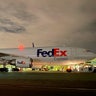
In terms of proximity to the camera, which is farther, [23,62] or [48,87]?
[23,62]

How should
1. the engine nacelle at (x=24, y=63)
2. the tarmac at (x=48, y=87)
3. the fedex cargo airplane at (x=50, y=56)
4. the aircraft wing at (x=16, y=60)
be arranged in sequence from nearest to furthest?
the tarmac at (x=48, y=87) < the engine nacelle at (x=24, y=63) < the aircraft wing at (x=16, y=60) < the fedex cargo airplane at (x=50, y=56)

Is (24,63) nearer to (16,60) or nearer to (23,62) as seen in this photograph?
(23,62)

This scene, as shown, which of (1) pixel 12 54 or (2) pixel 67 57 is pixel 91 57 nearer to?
(2) pixel 67 57

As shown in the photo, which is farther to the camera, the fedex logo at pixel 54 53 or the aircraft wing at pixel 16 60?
the fedex logo at pixel 54 53

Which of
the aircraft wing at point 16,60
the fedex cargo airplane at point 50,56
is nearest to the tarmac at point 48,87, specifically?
the aircraft wing at point 16,60

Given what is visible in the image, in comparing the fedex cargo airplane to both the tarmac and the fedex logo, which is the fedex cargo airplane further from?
the tarmac

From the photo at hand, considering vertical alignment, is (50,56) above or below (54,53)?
below

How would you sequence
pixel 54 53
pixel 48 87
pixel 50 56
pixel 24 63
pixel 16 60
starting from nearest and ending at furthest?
pixel 48 87, pixel 24 63, pixel 16 60, pixel 54 53, pixel 50 56

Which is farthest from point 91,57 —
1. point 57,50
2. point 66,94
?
point 66,94

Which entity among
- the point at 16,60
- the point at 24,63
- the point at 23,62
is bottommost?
the point at 24,63

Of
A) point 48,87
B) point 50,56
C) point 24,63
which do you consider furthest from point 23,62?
point 48,87

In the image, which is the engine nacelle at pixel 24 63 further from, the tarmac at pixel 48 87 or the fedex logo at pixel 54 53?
the tarmac at pixel 48 87

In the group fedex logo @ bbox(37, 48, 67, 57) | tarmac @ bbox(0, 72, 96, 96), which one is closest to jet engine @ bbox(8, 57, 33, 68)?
fedex logo @ bbox(37, 48, 67, 57)

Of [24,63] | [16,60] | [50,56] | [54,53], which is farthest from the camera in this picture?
[50,56]
